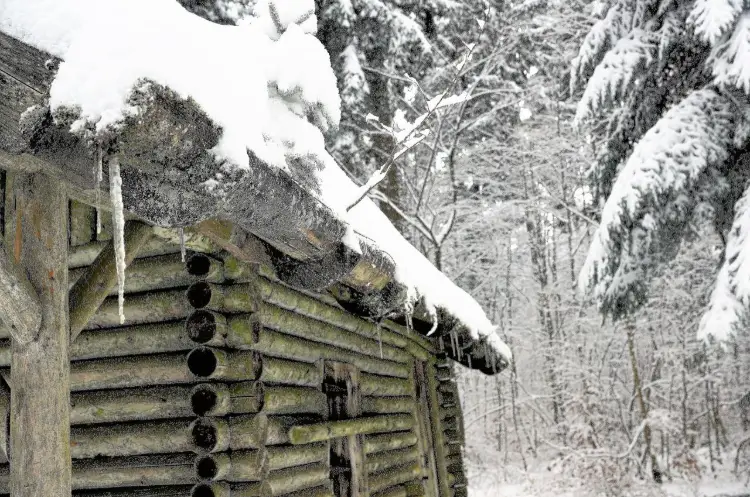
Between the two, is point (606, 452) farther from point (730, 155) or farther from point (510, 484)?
point (730, 155)

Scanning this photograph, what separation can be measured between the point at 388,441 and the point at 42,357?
494cm

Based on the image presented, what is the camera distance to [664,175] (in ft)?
29.0

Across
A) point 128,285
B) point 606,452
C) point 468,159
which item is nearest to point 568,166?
point 468,159

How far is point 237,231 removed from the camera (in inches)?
137

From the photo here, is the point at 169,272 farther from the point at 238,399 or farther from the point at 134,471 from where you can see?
the point at 134,471

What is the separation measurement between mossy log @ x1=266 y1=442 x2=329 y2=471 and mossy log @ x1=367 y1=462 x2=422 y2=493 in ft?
3.86

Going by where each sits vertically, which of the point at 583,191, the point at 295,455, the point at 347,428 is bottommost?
the point at 295,455

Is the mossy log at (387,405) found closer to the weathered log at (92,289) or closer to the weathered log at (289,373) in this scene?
the weathered log at (289,373)

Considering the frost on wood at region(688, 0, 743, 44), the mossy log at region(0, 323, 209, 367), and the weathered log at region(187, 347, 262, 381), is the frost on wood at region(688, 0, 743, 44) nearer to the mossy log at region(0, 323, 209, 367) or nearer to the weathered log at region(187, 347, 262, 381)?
the weathered log at region(187, 347, 262, 381)

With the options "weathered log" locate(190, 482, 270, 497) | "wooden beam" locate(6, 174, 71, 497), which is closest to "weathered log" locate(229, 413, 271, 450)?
"weathered log" locate(190, 482, 270, 497)

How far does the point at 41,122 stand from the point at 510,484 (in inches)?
668

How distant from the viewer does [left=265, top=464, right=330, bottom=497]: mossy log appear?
4.47 m

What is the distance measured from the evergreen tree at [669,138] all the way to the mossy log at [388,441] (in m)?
3.81

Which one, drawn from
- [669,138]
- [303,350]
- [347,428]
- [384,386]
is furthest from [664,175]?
[303,350]
